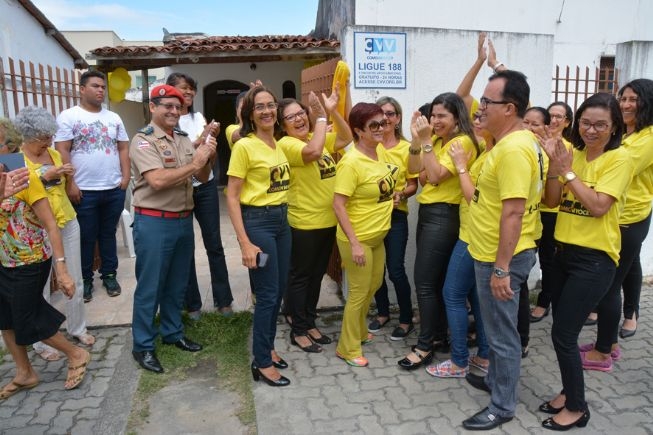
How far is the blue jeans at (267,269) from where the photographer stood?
3229 millimetres

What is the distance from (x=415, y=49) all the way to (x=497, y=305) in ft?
8.93

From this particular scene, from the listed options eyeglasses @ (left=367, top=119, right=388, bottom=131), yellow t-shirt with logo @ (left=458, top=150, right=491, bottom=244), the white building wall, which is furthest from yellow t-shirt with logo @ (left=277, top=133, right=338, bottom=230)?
the white building wall

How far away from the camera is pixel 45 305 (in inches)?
130

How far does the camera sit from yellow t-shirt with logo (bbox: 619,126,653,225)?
3.31 meters

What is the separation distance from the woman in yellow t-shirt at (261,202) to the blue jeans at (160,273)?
0.61 meters

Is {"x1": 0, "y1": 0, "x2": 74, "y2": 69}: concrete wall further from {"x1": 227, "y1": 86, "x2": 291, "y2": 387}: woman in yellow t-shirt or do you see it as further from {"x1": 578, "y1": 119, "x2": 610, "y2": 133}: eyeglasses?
{"x1": 578, "y1": 119, "x2": 610, "y2": 133}: eyeglasses

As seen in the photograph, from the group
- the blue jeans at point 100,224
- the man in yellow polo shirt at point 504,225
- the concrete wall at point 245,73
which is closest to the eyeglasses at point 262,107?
the man in yellow polo shirt at point 504,225

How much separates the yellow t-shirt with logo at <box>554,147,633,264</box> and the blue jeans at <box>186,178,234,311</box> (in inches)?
106

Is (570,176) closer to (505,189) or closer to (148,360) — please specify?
(505,189)

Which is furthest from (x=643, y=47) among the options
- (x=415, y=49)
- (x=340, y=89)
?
(x=340, y=89)

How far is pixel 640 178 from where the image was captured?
3492 millimetres

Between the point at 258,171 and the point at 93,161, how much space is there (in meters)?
2.04

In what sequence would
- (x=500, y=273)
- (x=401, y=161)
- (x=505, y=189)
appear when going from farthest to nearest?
(x=401, y=161)
(x=500, y=273)
(x=505, y=189)

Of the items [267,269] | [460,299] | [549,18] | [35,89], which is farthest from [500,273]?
[549,18]
